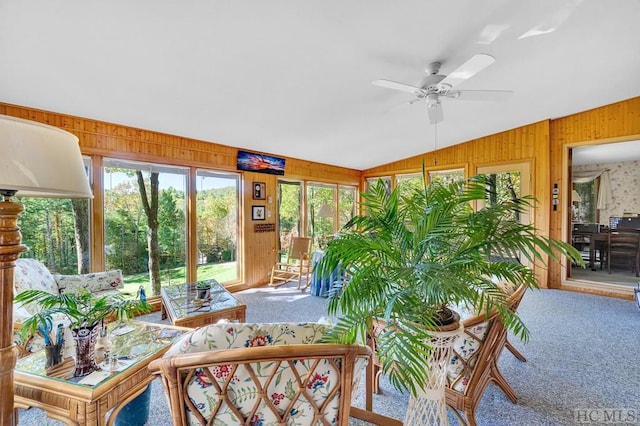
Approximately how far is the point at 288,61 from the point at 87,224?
296cm

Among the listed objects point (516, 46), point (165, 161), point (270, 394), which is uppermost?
point (516, 46)

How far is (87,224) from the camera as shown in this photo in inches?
132

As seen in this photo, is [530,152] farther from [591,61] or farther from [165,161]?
[165,161]

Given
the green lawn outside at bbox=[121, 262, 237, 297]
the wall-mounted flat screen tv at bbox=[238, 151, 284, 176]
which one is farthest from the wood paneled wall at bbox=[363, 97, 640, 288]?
the green lawn outside at bbox=[121, 262, 237, 297]

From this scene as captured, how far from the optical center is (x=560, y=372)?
231 centimetres

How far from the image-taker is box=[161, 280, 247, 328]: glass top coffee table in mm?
2375

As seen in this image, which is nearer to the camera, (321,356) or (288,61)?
(321,356)

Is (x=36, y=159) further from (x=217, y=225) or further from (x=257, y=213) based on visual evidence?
(x=257, y=213)

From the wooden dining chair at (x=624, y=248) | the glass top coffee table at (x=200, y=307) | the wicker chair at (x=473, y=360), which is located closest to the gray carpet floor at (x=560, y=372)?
the wicker chair at (x=473, y=360)

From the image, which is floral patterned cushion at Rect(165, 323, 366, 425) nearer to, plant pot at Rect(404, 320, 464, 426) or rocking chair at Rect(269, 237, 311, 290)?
plant pot at Rect(404, 320, 464, 426)

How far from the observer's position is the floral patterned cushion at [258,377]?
0.95 metres

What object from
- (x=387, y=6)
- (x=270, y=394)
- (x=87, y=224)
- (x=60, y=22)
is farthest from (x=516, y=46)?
(x=87, y=224)

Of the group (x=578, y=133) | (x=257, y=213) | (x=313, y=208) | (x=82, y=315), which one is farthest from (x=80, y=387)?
(x=578, y=133)

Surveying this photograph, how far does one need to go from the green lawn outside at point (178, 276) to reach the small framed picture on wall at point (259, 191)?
121 cm
